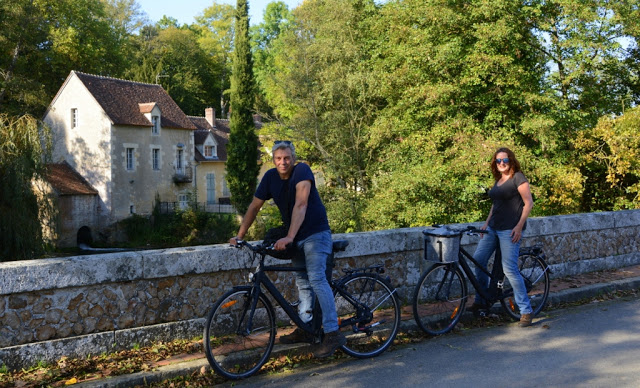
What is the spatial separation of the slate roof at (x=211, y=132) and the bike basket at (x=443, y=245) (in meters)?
43.0

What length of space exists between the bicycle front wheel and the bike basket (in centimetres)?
205

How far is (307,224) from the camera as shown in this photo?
5.23 meters

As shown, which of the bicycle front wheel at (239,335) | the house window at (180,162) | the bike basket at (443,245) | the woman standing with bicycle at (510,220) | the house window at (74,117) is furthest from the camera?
the house window at (180,162)

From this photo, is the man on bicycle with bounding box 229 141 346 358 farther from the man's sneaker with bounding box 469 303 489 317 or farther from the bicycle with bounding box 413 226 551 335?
the man's sneaker with bounding box 469 303 489 317

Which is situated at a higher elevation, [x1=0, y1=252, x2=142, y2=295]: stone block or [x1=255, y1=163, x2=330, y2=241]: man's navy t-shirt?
[x1=255, y1=163, x2=330, y2=241]: man's navy t-shirt

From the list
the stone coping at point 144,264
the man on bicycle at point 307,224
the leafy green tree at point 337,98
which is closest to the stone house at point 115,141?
the leafy green tree at point 337,98

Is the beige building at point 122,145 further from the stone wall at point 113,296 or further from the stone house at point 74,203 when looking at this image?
the stone wall at point 113,296

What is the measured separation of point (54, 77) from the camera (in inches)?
1719

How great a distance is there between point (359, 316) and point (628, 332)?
309 cm

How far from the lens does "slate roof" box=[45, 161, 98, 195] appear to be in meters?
38.2

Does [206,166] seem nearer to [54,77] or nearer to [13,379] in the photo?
[54,77]

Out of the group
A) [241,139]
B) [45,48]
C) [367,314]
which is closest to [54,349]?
[367,314]

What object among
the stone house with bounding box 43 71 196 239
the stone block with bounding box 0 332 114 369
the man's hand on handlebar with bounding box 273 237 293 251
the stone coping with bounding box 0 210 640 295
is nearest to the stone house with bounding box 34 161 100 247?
the stone house with bounding box 43 71 196 239

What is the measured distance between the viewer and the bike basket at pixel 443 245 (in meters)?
6.25
